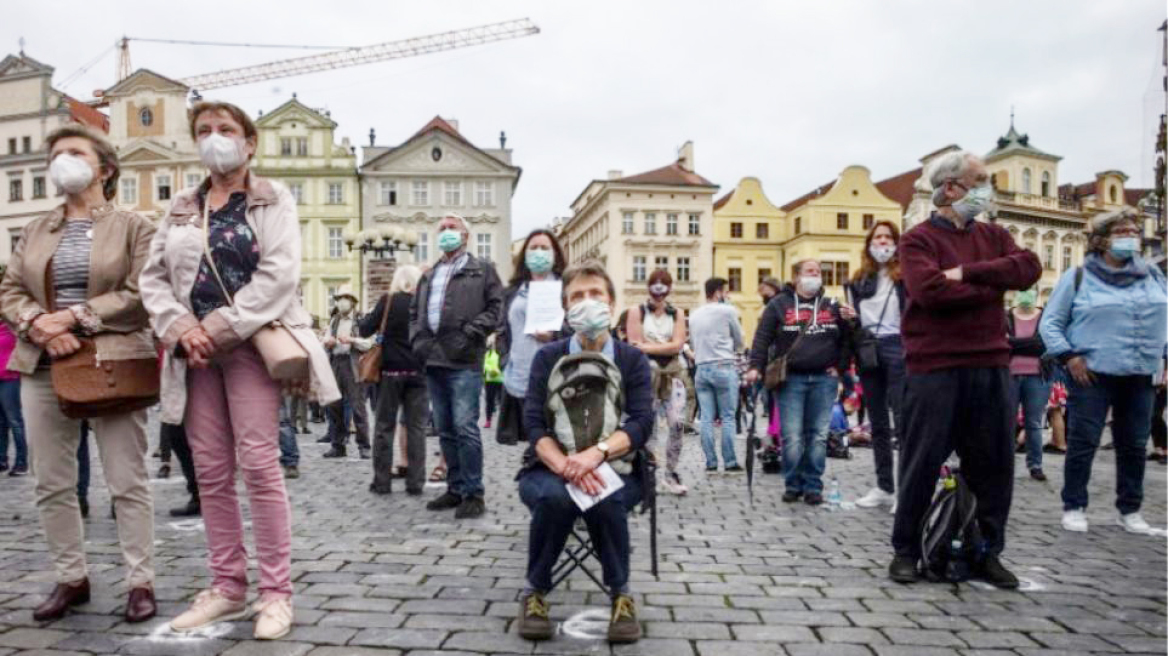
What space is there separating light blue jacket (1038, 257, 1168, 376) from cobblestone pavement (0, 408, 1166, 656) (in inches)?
46.6

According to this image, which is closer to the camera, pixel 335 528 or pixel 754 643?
pixel 754 643

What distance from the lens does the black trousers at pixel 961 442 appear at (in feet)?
15.0

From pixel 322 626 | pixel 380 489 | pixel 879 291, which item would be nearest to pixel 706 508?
pixel 879 291

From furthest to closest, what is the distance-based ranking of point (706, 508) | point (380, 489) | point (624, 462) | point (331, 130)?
1. point (331, 130)
2. point (380, 489)
3. point (706, 508)
4. point (624, 462)

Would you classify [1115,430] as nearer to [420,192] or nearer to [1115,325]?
[1115,325]

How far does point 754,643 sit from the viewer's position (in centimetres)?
354

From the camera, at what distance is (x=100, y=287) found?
13.2 feet

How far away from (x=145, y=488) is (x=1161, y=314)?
6243mm

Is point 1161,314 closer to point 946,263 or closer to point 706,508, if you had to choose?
point 946,263

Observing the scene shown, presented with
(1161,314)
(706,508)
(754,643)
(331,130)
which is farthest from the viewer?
(331,130)

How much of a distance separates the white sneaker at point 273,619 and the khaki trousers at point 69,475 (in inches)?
26.2

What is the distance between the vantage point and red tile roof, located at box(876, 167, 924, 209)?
65.1 m

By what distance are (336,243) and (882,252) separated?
54762mm

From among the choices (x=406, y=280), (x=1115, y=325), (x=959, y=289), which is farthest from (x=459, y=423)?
(x=1115, y=325)
